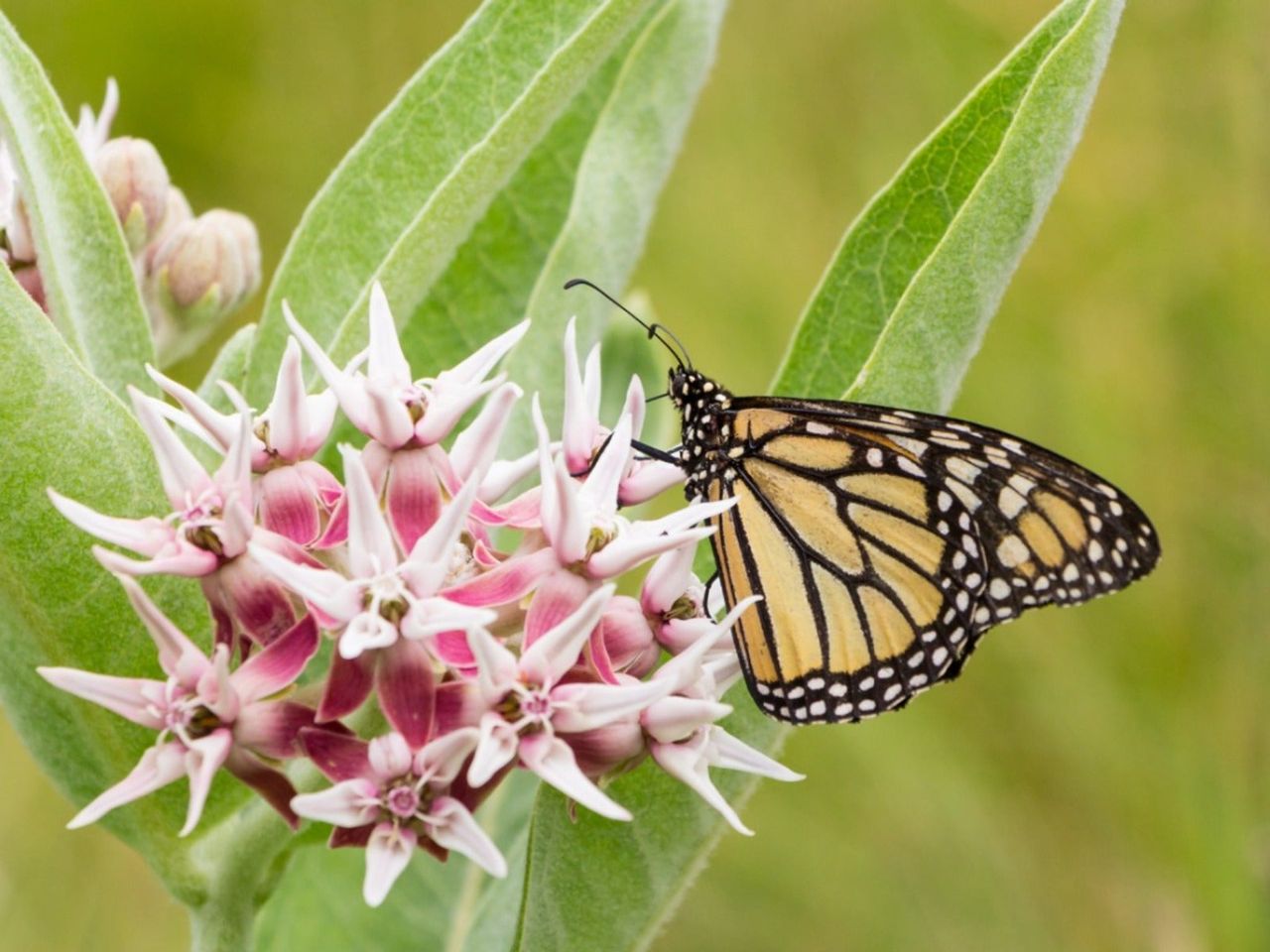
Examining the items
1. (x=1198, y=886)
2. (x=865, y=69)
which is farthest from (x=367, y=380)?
(x=865, y=69)

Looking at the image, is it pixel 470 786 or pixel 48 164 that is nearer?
pixel 470 786

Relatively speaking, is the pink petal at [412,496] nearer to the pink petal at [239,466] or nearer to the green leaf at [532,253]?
the pink petal at [239,466]

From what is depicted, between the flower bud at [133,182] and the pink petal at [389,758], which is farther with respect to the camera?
the flower bud at [133,182]

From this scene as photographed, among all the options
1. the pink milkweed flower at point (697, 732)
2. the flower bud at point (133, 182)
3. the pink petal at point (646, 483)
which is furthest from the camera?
the flower bud at point (133, 182)

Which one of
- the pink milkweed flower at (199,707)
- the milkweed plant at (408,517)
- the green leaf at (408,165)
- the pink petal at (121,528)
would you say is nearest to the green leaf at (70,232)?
the milkweed plant at (408,517)

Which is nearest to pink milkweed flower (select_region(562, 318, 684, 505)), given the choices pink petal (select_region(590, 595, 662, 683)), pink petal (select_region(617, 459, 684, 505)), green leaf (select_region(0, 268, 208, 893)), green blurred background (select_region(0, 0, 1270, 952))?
pink petal (select_region(617, 459, 684, 505))

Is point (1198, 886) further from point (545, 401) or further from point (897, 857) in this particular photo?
point (545, 401)

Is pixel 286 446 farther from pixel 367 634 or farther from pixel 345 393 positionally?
pixel 367 634
